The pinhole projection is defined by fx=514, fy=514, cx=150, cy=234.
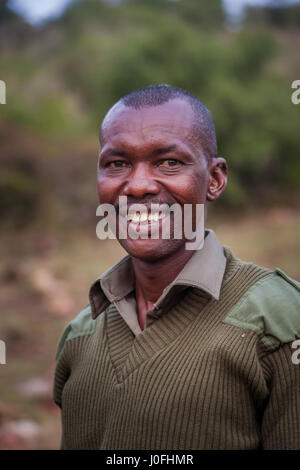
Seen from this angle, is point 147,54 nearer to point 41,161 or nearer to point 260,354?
point 41,161

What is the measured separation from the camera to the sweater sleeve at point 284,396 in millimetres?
1233

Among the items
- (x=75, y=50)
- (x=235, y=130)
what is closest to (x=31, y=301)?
(x=235, y=130)

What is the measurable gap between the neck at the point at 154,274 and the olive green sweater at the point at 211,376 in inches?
4.5

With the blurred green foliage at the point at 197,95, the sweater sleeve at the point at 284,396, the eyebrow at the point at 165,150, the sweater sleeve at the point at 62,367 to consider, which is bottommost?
the sweater sleeve at the point at 284,396

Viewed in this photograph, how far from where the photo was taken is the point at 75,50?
19672mm

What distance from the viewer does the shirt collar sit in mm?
1386

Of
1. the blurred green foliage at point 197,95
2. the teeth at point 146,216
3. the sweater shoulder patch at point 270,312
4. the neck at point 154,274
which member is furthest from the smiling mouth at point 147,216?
the blurred green foliage at point 197,95

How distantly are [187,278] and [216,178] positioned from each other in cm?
34

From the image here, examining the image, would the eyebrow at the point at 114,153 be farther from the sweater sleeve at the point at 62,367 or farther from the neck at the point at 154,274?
the sweater sleeve at the point at 62,367

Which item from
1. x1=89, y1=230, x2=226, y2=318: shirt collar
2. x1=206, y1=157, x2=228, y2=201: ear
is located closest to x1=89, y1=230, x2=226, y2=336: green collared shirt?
x1=89, y1=230, x2=226, y2=318: shirt collar

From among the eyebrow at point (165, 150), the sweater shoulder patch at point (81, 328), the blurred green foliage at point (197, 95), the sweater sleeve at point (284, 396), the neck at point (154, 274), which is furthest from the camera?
the blurred green foliage at point (197, 95)

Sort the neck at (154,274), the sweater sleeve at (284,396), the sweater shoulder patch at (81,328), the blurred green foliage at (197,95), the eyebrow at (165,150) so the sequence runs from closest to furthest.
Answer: the sweater sleeve at (284,396), the eyebrow at (165,150), the neck at (154,274), the sweater shoulder patch at (81,328), the blurred green foliage at (197,95)

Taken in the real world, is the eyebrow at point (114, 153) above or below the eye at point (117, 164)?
above

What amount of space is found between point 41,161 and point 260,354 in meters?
9.89
